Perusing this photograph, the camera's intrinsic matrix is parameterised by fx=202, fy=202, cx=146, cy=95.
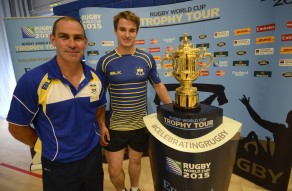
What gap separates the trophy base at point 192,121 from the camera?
0.79 meters

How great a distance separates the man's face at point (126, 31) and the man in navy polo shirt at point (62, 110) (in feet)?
1.20

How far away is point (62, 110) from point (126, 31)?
705 millimetres

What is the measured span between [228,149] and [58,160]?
89cm

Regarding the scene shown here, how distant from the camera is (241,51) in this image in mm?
2094

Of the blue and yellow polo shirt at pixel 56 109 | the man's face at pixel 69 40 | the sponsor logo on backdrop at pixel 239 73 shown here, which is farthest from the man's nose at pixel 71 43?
the sponsor logo on backdrop at pixel 239 73

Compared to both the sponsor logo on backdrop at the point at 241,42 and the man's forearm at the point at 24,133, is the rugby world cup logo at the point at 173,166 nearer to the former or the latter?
the man's forearm at the point at 24,133

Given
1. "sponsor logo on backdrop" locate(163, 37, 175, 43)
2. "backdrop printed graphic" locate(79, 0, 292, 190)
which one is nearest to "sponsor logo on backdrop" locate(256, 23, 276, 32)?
"backdrop printed graphic" locate(79, 0, 292, 190)

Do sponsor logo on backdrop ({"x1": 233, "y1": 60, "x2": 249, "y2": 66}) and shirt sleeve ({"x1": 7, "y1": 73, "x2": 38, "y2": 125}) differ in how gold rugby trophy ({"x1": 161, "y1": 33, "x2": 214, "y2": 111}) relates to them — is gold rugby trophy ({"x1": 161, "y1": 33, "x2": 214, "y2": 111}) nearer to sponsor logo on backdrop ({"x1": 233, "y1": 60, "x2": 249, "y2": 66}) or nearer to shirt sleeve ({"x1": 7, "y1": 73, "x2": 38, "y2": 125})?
shirt sleeve ({"x1": 7, "y1": 73, "x2": 38, "y2": 125})

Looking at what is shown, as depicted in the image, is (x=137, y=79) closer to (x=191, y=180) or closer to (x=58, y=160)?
(x=58, y=160)

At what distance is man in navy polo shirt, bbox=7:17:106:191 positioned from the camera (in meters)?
1.02

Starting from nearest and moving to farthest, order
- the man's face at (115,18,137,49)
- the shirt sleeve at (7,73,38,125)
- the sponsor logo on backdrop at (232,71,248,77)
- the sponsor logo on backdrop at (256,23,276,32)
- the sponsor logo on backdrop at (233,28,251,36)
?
the shirt sleeve at (7,73,38,125) → the man's face at (115,18,137,49) → the sponsor logo on backdrop at (256,23,276,32) → the sponsor logo on backdrop at (233,28,251,36) → the sponsor logo on backdrop at (232,71,248,77)

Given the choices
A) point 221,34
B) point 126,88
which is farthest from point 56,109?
point 221,34

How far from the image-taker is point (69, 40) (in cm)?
102

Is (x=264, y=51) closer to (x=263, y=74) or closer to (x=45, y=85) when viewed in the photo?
(x=263, y=74)
